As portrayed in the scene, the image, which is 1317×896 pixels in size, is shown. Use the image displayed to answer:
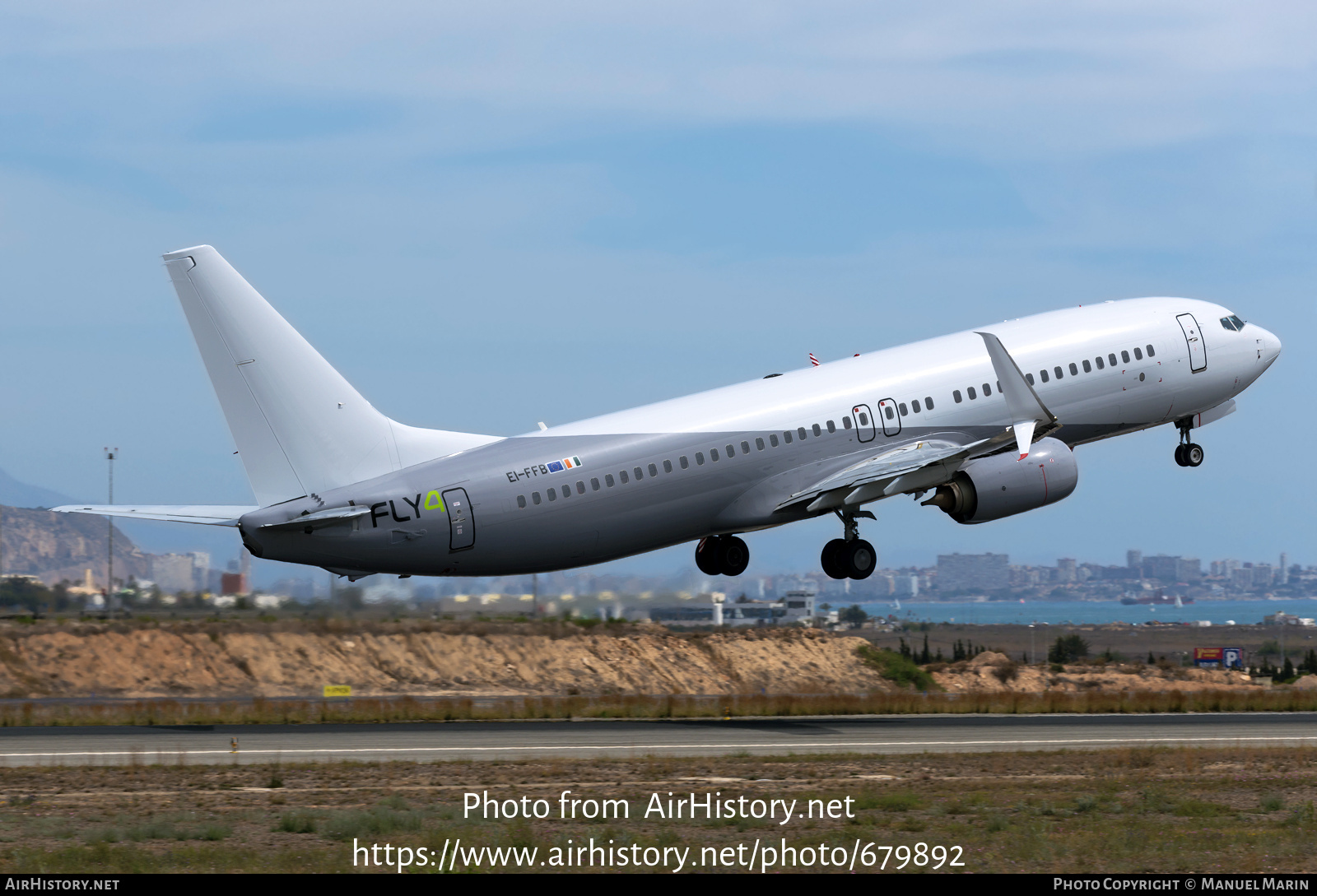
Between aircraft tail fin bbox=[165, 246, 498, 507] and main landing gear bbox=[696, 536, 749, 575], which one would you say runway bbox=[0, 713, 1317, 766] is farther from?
aircraft tail fin bbox=[165, 246, 498, 507]

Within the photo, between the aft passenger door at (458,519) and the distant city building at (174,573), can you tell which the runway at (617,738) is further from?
the distant city building at (174,573)

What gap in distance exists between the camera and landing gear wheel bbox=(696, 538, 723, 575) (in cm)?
4853

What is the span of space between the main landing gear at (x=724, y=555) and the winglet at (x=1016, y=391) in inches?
372

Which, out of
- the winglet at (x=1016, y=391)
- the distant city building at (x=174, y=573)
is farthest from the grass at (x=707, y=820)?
the distant city building at (x=174, y=573)

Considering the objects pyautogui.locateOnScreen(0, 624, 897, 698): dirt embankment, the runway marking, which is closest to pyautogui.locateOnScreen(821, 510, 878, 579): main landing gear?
the runway marking

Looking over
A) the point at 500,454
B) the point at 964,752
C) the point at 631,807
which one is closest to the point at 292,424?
the point at 500,454

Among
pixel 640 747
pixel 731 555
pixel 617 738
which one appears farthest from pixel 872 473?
pixel 617 738

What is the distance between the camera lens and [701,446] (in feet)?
143

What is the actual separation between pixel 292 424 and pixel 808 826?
17678 mm

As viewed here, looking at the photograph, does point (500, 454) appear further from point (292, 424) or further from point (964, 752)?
point (964, 752)

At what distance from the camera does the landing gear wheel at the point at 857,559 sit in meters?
45.9

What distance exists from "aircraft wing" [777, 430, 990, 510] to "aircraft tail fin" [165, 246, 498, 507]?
511 inches

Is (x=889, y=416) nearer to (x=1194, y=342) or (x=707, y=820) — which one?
(x=1194, y=342)

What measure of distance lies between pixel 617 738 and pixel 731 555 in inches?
275
